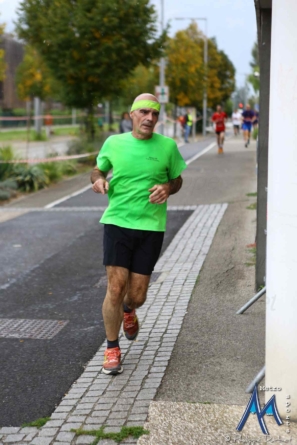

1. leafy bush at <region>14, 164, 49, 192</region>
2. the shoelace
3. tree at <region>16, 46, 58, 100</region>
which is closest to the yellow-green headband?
the shoelace

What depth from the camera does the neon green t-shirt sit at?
551cm

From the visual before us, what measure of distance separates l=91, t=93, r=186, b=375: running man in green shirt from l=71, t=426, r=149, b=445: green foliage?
1.07 metres

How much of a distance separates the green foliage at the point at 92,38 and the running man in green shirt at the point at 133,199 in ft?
66.2

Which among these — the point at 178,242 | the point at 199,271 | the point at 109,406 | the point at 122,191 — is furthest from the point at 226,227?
the point at 109,406

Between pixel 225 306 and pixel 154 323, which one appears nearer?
pixel 154 323

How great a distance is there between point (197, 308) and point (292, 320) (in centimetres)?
283

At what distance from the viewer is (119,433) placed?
4.39 m

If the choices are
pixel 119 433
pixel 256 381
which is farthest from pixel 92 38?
pixel 119 433

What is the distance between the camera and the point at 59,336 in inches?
266

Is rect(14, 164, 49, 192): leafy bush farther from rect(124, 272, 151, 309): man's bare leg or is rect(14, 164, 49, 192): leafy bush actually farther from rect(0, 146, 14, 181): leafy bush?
rect(124, 272, 151, 309): man's bare leg

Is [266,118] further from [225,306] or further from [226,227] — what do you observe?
[226,227]

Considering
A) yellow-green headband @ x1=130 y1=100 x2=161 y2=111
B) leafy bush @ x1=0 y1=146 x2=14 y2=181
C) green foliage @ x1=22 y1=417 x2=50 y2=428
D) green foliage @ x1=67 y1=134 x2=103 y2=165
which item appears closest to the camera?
green foliage @ x1=22 y1=417 x2=50 y2=428

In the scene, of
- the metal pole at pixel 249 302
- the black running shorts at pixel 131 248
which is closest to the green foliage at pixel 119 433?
the black running shorts at pixel 131 248

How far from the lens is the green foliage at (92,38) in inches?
993
